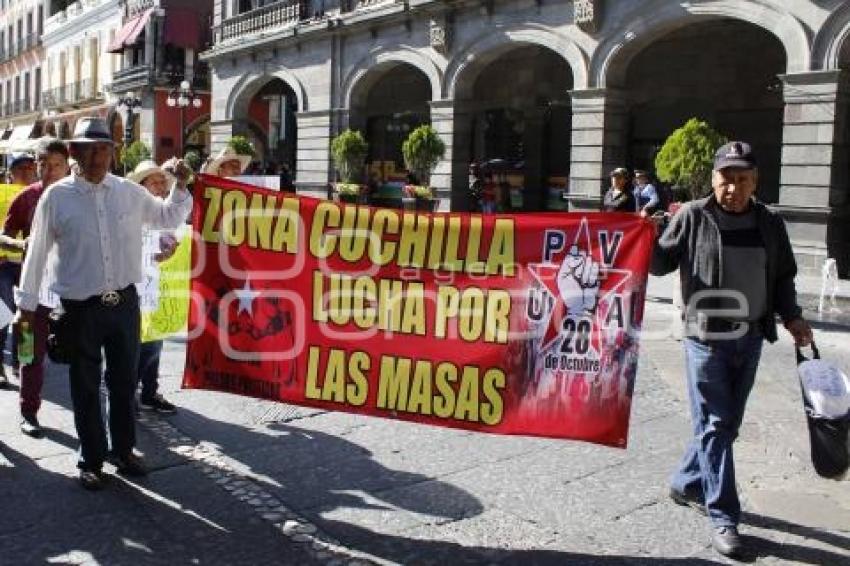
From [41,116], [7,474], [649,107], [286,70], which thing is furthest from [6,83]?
[7,474]

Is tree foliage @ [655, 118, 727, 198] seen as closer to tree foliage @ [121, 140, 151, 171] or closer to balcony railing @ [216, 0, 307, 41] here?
balcony railing @ [216, 0, 307, 41]

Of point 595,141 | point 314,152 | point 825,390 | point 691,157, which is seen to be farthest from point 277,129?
point 825,390

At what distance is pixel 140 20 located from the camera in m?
38.9

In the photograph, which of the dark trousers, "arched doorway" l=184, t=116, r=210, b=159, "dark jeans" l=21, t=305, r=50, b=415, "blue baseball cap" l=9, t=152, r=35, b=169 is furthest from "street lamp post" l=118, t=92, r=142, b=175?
the dark trousers

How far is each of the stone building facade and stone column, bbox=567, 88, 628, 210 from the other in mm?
35

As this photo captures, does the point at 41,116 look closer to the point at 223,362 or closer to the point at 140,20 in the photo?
the point at 140,20

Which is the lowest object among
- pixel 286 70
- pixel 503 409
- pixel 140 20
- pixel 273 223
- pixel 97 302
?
pixel 503 409

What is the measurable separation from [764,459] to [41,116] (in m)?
54.4

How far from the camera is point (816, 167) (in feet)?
50.9

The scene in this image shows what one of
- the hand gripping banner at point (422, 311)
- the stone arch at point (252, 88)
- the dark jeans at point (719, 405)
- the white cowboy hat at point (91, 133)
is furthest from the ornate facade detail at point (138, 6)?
the dark jeans at point (719, 405)

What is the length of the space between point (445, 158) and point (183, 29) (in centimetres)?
2182

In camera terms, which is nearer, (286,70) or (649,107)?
(649,107)

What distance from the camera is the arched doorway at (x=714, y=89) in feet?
64.2

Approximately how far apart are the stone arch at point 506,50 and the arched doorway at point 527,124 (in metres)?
1.34
